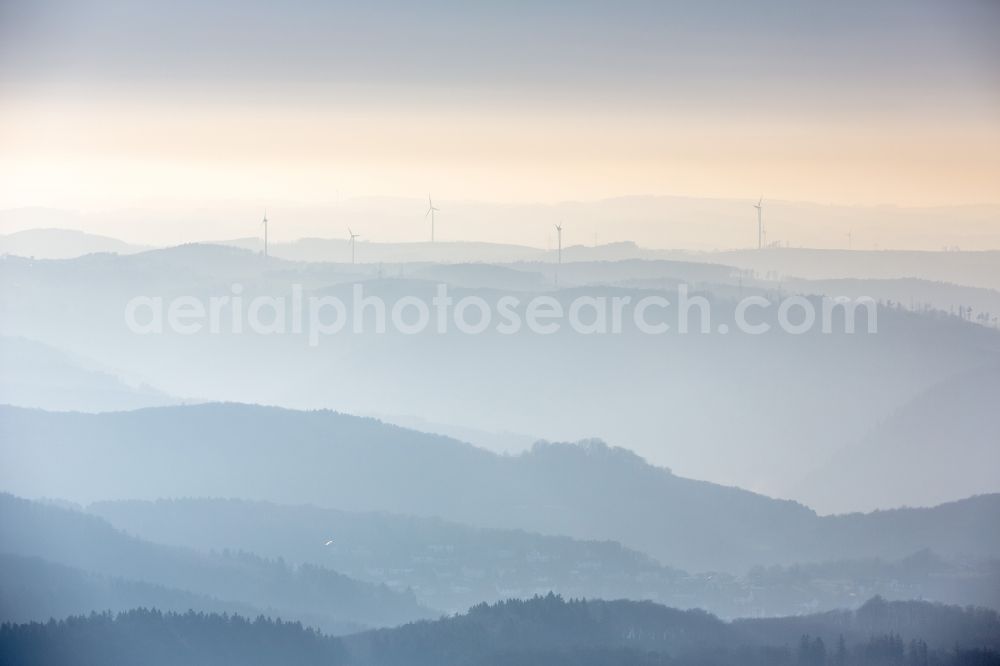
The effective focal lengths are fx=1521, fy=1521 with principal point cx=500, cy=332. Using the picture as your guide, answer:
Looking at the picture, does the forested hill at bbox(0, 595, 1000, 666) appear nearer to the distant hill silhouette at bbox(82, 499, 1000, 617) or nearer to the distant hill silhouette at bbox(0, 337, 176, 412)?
the distant hill silhouette at bbox(82, 499, 1000, 617)

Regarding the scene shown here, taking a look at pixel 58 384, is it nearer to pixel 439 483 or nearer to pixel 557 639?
pixel 439 483

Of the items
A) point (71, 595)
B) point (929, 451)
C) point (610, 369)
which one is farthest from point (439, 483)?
point (610, 369)
